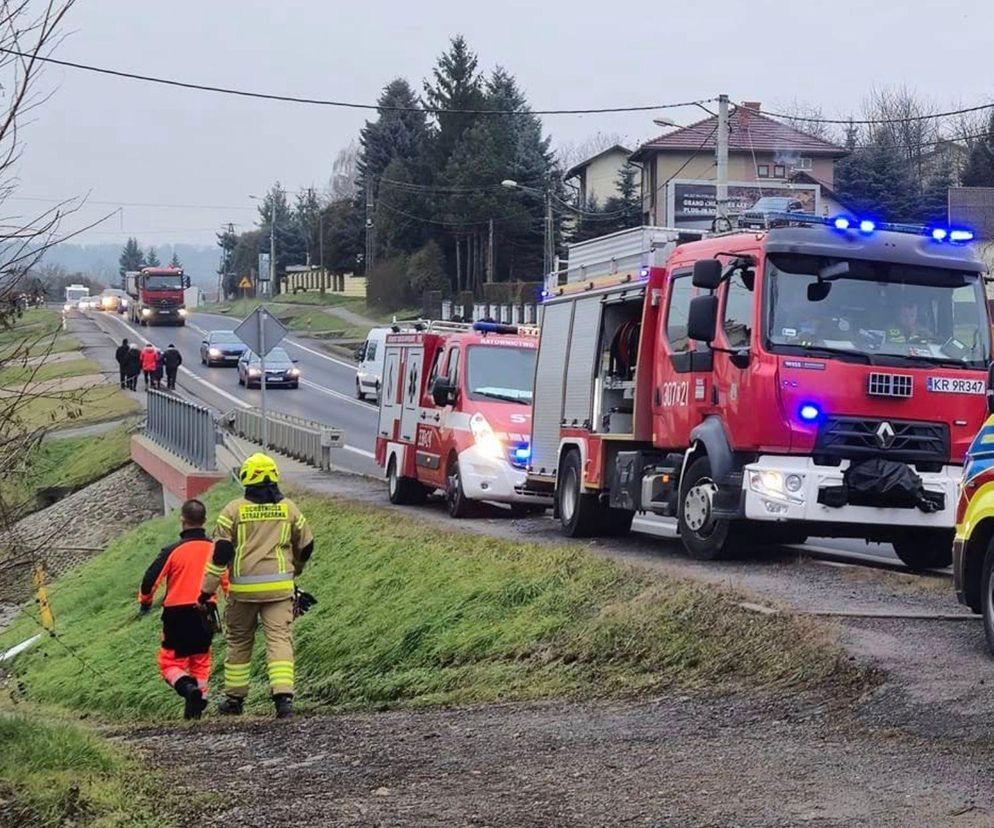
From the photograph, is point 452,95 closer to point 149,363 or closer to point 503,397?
point 149,363

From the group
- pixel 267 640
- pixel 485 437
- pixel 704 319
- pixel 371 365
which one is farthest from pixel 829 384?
pixel 371 365

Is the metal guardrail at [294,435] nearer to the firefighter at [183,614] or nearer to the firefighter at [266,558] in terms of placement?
the firefighter at [183,614]

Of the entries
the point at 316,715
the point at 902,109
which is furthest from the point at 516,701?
the point at 902,109

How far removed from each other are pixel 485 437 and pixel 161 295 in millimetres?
64041

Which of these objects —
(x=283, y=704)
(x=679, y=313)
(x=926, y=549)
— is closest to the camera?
(x=283, y=704)

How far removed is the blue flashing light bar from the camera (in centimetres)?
1285

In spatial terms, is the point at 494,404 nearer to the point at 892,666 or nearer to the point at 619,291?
the point at 619,291

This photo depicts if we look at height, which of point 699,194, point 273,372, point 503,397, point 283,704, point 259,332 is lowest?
point 273,372

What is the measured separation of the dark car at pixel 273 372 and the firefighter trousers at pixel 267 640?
41995 millimetres

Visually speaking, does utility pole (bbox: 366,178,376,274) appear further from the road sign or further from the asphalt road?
the road sign

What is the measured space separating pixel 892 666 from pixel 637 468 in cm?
677

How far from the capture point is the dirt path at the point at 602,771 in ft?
20.2

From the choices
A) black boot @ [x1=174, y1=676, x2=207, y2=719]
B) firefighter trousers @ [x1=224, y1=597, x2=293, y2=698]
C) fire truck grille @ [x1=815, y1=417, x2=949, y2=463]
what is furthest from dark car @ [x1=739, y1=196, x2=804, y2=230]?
black boot @ [x1=174, y1=676, x2=207, y2=719]

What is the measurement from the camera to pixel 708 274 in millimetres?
12711
